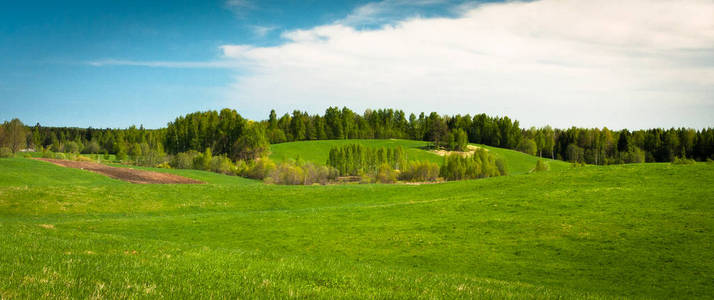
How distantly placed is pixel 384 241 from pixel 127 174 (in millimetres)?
62691

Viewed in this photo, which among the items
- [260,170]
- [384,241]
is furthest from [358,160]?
[384,241]

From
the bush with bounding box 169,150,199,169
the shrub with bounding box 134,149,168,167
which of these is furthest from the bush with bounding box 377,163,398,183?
the shrub with bounding box 134,149,168,167

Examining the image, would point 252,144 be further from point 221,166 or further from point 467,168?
point 467,168

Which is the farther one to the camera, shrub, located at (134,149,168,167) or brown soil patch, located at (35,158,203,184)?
shrub, located at (134,149,168,167)

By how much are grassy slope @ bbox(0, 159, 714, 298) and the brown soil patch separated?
15322mm

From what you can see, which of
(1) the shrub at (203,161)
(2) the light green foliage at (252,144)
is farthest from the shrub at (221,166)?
(2) the light green foliage at (252,144)

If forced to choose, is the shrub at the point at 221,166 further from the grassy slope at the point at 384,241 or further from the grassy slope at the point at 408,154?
the grassy slope at the point at 384,241

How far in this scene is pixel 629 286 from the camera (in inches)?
688

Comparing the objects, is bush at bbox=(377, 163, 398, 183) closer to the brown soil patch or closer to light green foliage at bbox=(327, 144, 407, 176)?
light green foliage at bbox=(327, 144, 407, 176)

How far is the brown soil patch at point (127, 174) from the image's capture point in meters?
69.4

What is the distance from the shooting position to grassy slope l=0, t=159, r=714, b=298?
10.4 meters

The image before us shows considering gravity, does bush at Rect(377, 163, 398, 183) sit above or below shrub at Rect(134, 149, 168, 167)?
below

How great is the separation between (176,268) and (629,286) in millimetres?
18279

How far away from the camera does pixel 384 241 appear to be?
2653 cm
